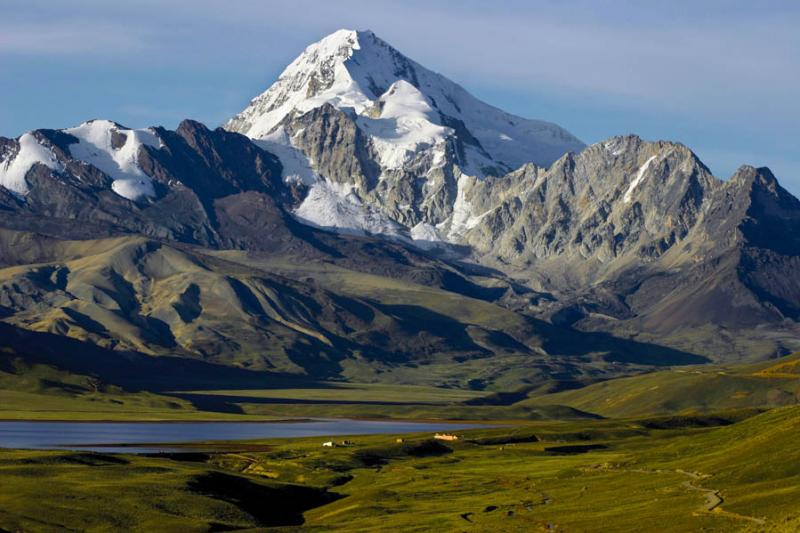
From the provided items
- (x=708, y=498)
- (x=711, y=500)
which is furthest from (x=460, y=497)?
(x=711, y=500)

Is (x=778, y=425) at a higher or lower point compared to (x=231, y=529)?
higher

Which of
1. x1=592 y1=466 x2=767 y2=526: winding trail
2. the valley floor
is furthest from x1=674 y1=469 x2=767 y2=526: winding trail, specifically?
the valley floor

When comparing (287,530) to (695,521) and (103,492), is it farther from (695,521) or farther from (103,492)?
(695,521)

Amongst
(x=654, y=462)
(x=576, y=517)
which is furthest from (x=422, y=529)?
(x=654, y=462)

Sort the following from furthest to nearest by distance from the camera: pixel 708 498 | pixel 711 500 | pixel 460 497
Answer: pixel 460 497 → pixel 708 498 → pixel 711 500

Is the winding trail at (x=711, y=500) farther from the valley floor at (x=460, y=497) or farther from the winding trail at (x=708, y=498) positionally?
the valley floor at (x=460, y=497)

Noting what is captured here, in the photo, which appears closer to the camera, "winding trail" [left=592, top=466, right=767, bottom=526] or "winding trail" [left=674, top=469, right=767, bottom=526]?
"winding trail" [left=674, top=469, right=767, bottom=526]

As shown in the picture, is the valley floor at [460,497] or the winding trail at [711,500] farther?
the valley floor at [460,497]

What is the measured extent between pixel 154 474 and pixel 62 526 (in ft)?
153

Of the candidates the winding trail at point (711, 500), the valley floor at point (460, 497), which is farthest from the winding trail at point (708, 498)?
the valley floor at point (460, 497)

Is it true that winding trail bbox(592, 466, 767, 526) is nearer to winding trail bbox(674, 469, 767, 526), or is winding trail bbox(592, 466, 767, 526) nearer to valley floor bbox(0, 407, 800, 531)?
winding trail bbox(674, 469, 767, 526)

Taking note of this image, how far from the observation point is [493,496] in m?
170

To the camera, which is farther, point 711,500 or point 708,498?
point 708,498

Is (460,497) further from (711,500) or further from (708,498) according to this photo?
(711,500)
